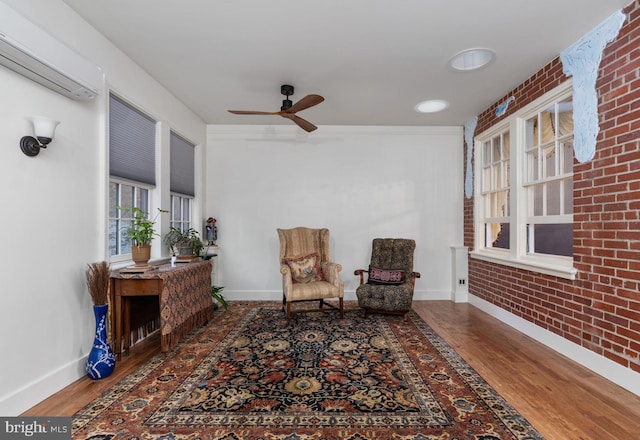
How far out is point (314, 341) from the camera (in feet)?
10.1

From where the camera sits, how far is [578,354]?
2596 mm

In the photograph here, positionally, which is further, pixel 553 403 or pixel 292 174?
pixel 292 174

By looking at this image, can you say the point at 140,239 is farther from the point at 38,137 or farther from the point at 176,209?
the point at 176,209

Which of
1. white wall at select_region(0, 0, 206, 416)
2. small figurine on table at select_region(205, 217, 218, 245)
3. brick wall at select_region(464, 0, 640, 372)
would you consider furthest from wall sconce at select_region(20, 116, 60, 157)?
brick wall at select_region(464, 0, 640, 372)

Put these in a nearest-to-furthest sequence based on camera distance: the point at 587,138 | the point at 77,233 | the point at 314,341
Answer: the point at 77,233
the point at 587,138
the point at 314,341

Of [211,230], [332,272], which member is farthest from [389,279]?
[211,230]

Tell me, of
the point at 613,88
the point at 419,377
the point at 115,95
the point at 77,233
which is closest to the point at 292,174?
the point at 115,95

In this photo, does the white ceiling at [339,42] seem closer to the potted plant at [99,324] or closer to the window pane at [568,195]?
the window pane at [568,195]

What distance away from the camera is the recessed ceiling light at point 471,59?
280cm

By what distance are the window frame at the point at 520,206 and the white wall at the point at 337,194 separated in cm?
72

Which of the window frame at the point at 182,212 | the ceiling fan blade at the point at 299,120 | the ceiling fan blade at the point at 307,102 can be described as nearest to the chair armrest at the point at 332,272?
the ceiling fan blade at the point at 299,120

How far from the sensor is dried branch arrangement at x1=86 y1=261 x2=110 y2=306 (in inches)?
92.1

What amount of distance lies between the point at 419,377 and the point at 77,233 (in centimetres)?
277

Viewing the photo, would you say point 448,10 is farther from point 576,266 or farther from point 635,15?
point 576,266
